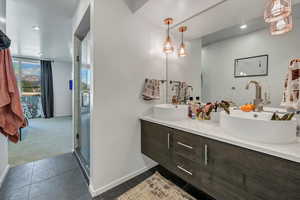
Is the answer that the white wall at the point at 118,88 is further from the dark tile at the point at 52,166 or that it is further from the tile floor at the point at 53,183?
the dark tile at the point at 52,166

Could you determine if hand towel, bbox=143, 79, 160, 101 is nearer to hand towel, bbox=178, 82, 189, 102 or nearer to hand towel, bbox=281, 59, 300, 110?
hand towel, bbox=178, 82, 189, 102

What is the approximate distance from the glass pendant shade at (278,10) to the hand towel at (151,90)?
1245mm

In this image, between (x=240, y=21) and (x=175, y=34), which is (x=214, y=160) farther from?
(x=175, y=34)

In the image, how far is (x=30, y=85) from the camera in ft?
17.1

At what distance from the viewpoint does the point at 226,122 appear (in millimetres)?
1075

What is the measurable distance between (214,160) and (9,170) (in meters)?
2.68

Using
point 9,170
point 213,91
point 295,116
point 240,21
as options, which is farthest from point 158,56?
point 9,170

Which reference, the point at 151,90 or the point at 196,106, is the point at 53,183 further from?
the point at 196,106

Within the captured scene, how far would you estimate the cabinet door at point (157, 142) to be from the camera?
1416mm

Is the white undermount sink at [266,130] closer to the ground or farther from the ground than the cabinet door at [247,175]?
farther from the ground

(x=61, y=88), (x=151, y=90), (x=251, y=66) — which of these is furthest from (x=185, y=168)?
(x=61, y=88)

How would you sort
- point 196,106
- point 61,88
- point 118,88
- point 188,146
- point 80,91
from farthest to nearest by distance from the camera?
point 61,88 → point 80,91 → point 196,106 → point 118,88 → point 188,146

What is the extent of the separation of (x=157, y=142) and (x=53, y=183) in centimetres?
139

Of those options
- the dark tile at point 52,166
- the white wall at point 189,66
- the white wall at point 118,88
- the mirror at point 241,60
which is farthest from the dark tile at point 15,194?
the mirror at point 241,60
